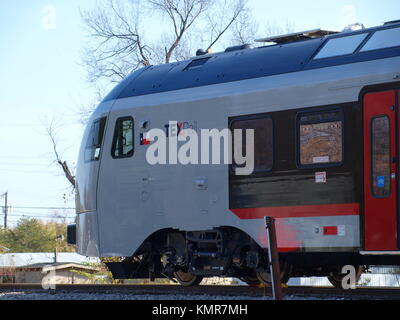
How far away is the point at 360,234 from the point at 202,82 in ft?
12.7

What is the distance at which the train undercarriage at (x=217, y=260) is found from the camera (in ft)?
44.0

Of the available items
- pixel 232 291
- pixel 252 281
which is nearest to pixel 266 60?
pixel 232 291

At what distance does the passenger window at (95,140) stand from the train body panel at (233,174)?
0.02 metres

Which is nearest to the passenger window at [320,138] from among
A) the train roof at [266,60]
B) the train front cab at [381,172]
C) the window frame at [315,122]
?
the window frame at [315,122]

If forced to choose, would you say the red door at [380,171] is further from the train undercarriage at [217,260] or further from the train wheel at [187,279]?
the train wheel at [187,279]

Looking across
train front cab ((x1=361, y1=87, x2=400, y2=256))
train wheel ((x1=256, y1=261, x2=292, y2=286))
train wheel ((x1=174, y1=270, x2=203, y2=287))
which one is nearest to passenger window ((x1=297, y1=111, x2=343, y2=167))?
train front cab ((x1=361, y1=87, x2=400, y2=256))

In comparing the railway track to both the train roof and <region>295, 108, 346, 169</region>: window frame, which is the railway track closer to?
<region>295, 108, 346, 169</region>: window frame

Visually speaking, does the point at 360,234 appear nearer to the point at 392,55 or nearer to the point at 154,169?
the point at 392,55

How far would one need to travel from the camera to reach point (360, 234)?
40.1 feet

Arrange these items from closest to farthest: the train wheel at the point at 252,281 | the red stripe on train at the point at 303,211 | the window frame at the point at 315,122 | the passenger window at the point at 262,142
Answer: the red stripe on train at the point at 303,211 → the window frame at the point at 315,122 → the passenger window at the point at 262,142 → the train wheel at the point at 252,281

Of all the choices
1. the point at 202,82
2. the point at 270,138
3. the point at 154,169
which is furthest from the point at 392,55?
the point at 154,169

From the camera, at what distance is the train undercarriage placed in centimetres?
1340

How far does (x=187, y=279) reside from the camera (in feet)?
51.8
